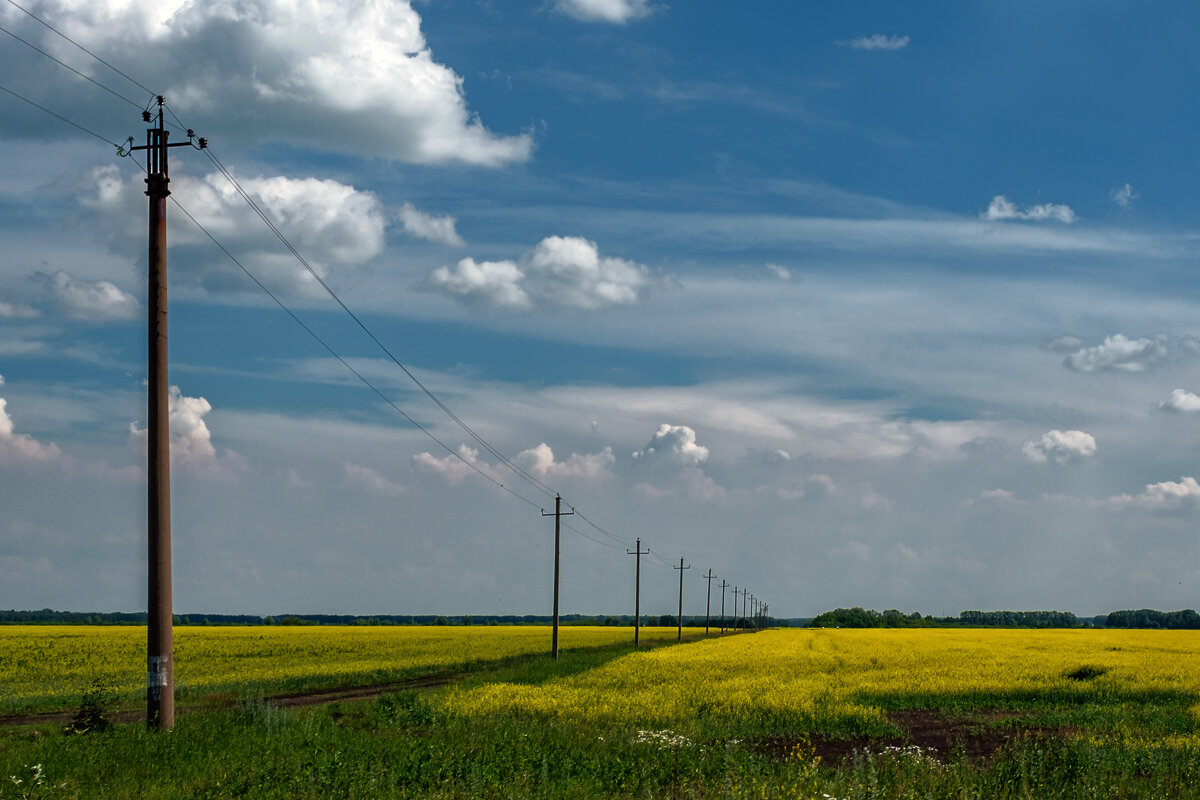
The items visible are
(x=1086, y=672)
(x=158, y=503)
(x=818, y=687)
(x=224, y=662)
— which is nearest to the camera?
(x=158, y=503)

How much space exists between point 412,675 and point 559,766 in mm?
31975

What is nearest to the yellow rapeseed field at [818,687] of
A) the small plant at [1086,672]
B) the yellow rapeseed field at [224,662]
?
the small plant at [1086,672]

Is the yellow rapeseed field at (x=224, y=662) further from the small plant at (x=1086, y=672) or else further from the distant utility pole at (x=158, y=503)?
the small plant at (x=1086, y=672)

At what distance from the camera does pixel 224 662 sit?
182ft

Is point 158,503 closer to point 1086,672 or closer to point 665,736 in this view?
point 665,736

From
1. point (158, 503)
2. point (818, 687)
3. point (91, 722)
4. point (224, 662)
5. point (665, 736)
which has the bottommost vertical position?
point (224, 662)

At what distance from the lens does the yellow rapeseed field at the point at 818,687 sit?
86.5ft

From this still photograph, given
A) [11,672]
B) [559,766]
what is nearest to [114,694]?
[11,672]

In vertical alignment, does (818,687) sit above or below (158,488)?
below

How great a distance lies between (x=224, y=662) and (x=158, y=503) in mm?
42043

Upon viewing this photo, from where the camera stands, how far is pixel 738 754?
17.4m

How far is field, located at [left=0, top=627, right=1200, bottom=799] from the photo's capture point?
45.2 ft

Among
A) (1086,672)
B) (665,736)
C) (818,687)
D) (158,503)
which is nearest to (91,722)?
(158,503)

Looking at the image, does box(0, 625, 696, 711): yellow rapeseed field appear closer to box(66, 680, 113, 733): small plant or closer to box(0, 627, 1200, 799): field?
box(0, 627, 1200, 799): field
